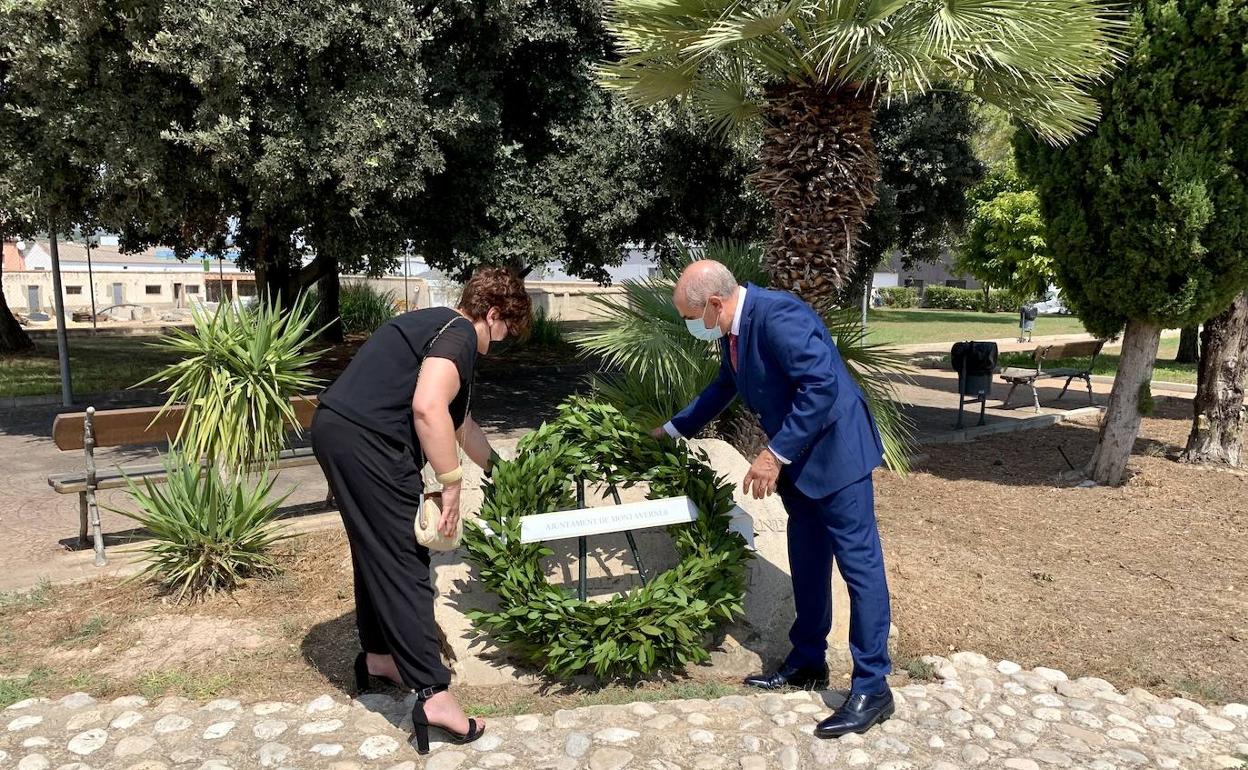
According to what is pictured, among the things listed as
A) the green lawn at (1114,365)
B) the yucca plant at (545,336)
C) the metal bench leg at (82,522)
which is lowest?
the green lawn at (1114,365)

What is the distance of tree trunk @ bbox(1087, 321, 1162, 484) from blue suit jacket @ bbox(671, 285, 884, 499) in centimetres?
469

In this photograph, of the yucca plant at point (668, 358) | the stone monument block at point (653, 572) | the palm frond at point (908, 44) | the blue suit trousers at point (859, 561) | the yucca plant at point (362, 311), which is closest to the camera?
the blue suit trousers at point (859, 561)

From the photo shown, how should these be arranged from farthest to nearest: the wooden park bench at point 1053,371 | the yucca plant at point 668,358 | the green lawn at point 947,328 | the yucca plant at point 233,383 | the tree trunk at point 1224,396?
the green lawn at point 947,328
the wooden park bench at point 1053,371
the tree trunk at point 1224,396
the yucca plant at point 668,358
the yucca plant at point 233,383

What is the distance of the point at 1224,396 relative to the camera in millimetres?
7879

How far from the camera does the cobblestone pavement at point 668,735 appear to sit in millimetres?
3115

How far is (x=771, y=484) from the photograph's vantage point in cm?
328

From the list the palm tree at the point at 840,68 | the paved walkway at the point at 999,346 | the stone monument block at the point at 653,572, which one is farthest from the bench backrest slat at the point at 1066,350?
the stone monument block at the point at 653,572

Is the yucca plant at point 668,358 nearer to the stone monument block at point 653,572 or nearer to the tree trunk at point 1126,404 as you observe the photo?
the stone monument block at point 653,572

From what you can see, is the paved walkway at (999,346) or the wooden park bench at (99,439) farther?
the paved walkway at (999,346)

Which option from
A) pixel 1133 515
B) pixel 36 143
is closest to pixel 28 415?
pixel 36 143

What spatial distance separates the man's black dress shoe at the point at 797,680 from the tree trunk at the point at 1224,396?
19.5 feet

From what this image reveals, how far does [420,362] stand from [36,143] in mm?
7969

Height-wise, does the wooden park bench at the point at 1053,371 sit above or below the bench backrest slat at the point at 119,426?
below

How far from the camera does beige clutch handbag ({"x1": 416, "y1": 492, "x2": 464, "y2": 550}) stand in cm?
326
